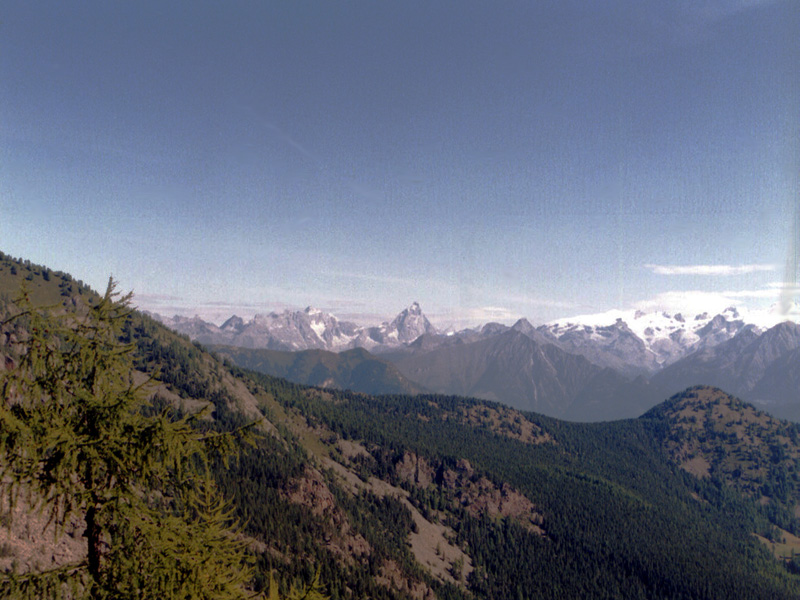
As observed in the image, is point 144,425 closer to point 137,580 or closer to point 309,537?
point 137,580

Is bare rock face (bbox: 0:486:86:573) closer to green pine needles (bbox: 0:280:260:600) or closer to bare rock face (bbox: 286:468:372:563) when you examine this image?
green pine needles (bbox: 0:280:260:600)

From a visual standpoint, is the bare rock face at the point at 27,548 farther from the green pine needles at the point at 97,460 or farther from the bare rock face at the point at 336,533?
the bare rock face at the point at 336,533

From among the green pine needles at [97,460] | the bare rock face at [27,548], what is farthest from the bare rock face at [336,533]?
the green pine needles at [97,460]

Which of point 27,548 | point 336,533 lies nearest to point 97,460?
point 27,548

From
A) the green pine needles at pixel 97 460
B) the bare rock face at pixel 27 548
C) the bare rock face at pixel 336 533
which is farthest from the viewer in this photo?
the bare rock face at pixel 336 533

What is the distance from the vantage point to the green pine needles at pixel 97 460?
48.1 ft

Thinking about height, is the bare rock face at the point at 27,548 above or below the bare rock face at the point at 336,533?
above

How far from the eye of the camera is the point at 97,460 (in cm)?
1530

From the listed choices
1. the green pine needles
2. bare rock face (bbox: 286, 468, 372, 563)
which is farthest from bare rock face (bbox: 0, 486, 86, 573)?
bare rock face (bbox: 286, 468, 372, 563)

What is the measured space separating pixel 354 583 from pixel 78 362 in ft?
593

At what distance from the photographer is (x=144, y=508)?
16172 mm

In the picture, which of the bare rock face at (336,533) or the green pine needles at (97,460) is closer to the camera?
the green pine needles at (97,460)

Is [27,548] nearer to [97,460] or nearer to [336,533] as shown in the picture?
[97,460]

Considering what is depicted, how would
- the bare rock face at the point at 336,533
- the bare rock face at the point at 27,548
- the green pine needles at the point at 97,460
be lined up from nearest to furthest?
the green pine needles at the point at 97,460 → the bare rock face at the point at 27,548 → the bare rock face at the point at 336,533
